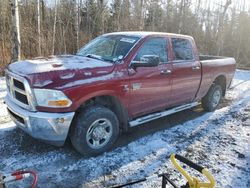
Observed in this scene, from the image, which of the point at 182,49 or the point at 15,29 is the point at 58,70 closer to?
the point at 182,49

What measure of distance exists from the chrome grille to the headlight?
119 millimetres

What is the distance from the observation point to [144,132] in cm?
516

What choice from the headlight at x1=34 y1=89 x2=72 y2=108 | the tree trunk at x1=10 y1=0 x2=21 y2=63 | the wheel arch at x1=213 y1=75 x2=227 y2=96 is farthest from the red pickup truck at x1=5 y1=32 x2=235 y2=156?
the tree trunk at x1=10 y1=0 x2=21 y2=63

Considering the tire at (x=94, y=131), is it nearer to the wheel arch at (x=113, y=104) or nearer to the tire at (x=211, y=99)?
the wheel arch at (x=113, y=104)

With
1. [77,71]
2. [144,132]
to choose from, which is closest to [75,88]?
[77,71]

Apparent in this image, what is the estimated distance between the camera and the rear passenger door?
17.1 ft

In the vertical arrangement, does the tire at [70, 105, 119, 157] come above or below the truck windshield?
below

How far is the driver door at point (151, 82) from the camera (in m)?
4.43

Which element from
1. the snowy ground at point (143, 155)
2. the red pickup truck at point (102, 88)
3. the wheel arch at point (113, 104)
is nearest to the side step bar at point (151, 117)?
the red pickup truck at point (102, 88)

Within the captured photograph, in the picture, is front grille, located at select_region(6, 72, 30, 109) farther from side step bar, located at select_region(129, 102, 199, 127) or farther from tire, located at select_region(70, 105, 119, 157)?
side step bar, located at select_region(129, 102, 199, 127)

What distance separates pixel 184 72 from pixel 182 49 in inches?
21.1

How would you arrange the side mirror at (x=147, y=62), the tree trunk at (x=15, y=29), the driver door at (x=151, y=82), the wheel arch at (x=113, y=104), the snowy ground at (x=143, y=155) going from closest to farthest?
the snowy ground at (x=143, y=155)
the wheel arch at (x=113, y=104)
the side mirror at (x=147, y=62)
the driver door at (x=151, y=82)
the tree trunk at (x=15, y=29)

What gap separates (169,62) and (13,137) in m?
3.18

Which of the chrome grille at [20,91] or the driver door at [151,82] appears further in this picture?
the driver door at [151,82]
